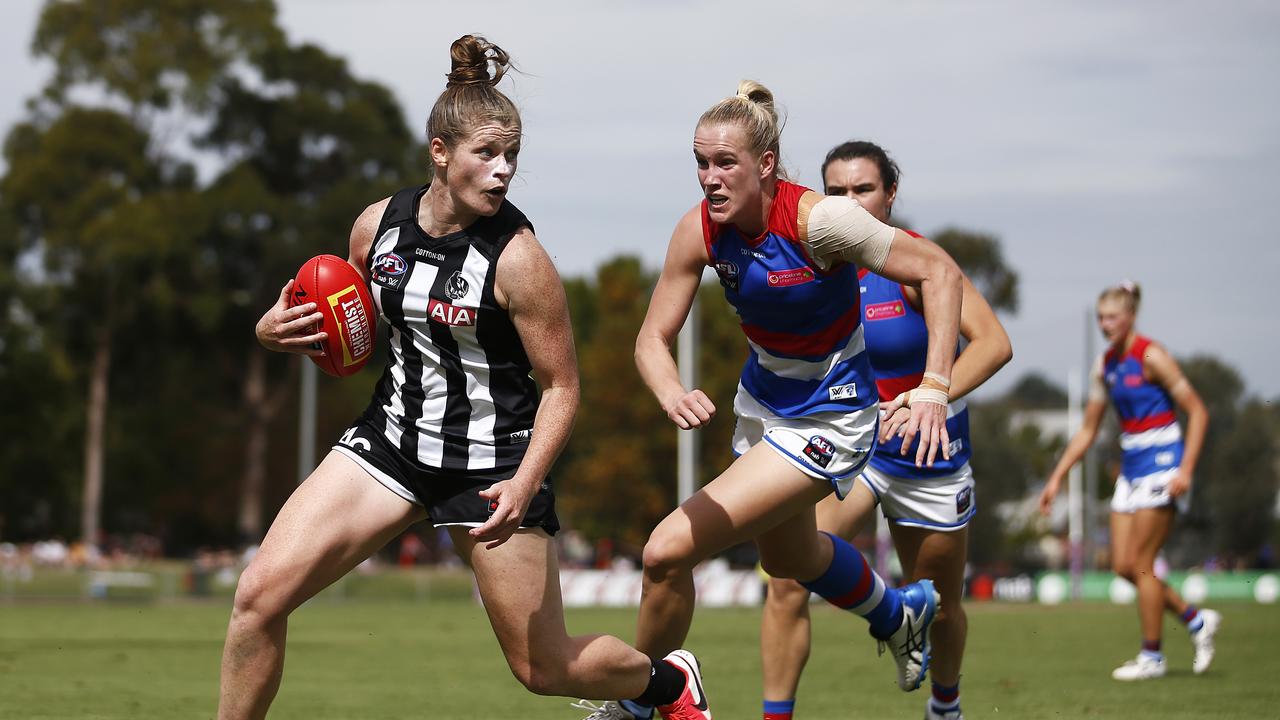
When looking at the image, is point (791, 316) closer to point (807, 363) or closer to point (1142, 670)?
point (807, 363)

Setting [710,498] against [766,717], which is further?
[766,717]

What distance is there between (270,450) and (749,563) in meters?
20.1

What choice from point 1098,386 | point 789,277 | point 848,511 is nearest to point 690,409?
point 789,277

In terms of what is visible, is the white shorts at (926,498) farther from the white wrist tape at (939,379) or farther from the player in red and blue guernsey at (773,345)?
the white wrist tape at (939,379)

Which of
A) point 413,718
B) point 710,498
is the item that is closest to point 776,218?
point 710,498

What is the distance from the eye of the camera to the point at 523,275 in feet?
17.9

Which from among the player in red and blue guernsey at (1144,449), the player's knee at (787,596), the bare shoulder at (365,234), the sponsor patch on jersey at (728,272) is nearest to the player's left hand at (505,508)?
the bare shoulder at (365,234)

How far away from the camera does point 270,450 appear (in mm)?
64938

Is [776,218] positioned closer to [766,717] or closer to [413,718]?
[766,717]

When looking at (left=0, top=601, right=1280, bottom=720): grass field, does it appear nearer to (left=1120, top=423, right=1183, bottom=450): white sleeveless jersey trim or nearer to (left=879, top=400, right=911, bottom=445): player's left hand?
(left=1120, top=423, right=1183, bottom=450): white sleeveless jersey trim

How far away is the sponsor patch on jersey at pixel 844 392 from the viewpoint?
6.34 meters

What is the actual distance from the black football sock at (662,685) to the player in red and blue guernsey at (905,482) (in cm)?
107

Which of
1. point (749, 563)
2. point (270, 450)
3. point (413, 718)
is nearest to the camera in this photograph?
point (413, 718)

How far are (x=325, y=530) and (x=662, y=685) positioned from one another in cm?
150
